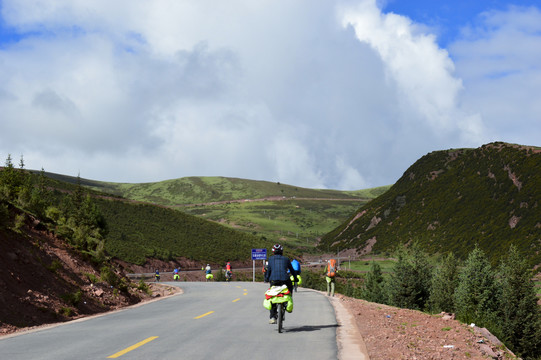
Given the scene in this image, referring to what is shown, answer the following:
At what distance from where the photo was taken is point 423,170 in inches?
5615

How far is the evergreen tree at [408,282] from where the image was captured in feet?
185

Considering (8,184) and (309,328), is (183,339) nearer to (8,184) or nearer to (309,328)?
(309,328)

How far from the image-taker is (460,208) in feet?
376

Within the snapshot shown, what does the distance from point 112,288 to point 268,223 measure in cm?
16716

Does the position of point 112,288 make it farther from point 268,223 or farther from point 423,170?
point 268,223

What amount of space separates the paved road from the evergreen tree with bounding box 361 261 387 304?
48.6 m

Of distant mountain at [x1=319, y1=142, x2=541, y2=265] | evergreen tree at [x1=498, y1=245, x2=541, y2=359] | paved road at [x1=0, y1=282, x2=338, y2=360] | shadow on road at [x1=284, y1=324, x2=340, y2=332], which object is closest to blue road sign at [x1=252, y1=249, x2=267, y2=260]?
evergreen tree at [x1=498, y1=245, x2=541, y2=359]

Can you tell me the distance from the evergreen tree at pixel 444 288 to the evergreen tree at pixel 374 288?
6.93 metres

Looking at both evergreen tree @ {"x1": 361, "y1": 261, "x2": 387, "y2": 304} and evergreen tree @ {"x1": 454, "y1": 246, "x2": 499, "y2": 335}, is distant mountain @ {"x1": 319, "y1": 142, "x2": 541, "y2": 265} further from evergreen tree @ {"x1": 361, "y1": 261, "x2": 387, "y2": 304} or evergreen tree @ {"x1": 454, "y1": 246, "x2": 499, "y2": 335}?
evergreen tree @ {"x1": 454, "y1": 246, "x2": 499, "y2": 335}

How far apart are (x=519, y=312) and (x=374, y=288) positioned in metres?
22.7

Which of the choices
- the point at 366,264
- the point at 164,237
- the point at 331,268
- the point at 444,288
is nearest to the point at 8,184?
the point at 331,268

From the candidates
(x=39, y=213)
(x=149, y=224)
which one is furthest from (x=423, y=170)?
(x=39, y=213)

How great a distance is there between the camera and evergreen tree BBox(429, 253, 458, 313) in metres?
53.9

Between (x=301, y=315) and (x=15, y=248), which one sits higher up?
(x=15, y=248)
